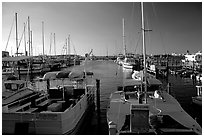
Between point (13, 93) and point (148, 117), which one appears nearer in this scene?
point (148, 117)

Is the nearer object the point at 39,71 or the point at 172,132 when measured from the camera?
the point at 172,132

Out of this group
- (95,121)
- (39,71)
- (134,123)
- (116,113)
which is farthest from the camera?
(39,71)

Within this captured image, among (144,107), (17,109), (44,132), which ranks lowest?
(44,132)

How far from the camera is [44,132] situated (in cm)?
1152

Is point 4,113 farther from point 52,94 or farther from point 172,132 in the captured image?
point 172,132

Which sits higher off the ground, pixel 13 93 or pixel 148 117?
pixel 13 93

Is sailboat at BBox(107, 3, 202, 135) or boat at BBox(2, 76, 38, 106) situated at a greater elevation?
boat at BBox(2, 76, 38, 106)

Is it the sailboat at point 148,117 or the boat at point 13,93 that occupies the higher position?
the boat at point 13,93

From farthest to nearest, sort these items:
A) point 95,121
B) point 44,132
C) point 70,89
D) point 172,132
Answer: point 70,89 < point 95,121 < point 44,132 < point 172,132

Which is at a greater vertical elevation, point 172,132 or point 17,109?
point 17,109

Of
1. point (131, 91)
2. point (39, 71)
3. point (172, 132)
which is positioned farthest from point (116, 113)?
point (39, 71)

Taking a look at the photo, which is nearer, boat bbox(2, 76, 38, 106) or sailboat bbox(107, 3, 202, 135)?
sailboat bbox(107, 3, 202, 135)

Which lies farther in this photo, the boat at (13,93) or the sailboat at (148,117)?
Answer: the boat at (13,93)

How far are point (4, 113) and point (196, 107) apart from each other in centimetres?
1997
